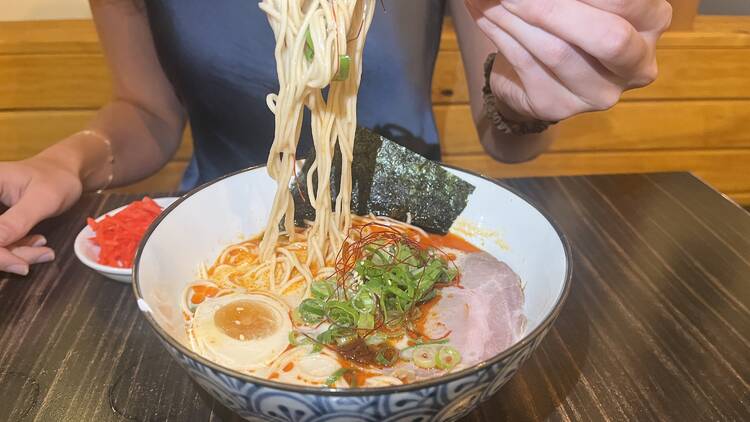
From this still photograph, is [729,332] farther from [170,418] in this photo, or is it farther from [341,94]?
[170,418]

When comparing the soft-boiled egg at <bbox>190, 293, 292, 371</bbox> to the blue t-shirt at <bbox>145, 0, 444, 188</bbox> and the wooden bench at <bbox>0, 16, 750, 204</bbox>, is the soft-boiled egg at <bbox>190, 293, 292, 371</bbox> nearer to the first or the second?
the blue t-shirt at <bbox>145, 0, 444, 188</bbox>

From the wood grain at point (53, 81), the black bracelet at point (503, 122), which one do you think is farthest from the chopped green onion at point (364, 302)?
the wood grain at point (53, 81)

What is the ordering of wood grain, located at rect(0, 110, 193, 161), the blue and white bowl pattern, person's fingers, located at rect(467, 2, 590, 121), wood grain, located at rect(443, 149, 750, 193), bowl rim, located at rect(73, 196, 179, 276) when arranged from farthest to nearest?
wood grain, located at rect(443, 149, 750, 193) → wood grain, located at rect(0, 110, 193, 161) → bowl rim, located at rect(73, 196, 179, 276) → person's fingers, located at rect(467, 2, 590, 121) → the blue and white bowl pattern

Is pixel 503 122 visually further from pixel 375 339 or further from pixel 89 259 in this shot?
pixel 89 259

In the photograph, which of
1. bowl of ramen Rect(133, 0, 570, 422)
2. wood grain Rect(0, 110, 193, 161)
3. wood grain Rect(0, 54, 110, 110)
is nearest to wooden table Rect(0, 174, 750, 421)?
bowl of ramen Rect(133, 0, 570, 422)

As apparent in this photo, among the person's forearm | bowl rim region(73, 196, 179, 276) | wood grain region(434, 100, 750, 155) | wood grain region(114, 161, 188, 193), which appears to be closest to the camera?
bowl rim region(73, 196, 179, 276)

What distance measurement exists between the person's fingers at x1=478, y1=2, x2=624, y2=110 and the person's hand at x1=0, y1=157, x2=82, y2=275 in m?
1.13

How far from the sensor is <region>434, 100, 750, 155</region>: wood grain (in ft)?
10.7

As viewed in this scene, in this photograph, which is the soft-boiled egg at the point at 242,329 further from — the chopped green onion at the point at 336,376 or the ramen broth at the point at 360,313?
the chopped green onion at the point at 336,376

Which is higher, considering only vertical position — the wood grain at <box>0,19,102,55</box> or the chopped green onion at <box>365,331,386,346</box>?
the chopped green onion at <box>365,331,386,346</box>

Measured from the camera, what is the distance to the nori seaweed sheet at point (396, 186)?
135cm

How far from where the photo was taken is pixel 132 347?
1.16 meters

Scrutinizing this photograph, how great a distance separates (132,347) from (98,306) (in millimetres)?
172

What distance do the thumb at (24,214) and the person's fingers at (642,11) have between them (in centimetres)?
129
